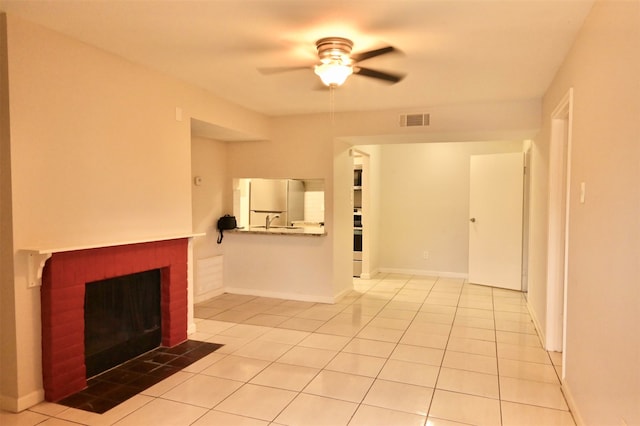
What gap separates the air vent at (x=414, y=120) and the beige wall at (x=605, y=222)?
6.32 ft

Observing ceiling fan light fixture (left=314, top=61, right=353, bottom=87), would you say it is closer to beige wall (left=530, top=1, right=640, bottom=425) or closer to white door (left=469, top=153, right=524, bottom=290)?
beige wall (left=530, top=1, right=640, bottom=425)

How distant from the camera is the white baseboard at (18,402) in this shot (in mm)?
2514

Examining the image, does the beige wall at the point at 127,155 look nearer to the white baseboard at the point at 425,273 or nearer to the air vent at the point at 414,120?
the air vent at the point at 414,120

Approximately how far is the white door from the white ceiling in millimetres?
2271

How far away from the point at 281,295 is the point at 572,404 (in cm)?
359

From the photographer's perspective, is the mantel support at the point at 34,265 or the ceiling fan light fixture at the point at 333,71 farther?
the ceiling fan light fixture at the point at 333,71

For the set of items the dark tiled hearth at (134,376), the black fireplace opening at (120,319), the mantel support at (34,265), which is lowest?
the dark tiled hearth at (134,376)

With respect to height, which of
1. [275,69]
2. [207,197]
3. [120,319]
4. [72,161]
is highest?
[275,69]

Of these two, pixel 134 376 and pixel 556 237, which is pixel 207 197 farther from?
pixel 556 237

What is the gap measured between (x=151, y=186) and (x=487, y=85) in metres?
3.22

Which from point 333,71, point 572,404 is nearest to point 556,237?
point 572,404

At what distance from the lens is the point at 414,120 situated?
471cm

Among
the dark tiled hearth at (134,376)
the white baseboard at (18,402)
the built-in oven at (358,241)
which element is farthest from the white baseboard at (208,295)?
the white baseboard at (18,402)

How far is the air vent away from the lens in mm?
4680
